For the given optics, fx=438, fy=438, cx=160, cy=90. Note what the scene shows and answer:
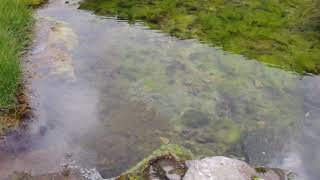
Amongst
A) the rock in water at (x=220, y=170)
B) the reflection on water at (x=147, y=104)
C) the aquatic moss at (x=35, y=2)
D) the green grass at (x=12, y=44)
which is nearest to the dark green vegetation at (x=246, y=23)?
the reflection on water at (x=147, y=104)

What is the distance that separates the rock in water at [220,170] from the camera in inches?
192

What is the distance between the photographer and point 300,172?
560 centimetres

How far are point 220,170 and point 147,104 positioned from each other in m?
2.02

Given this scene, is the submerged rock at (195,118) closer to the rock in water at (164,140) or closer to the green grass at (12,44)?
the rock in water at (164,140)

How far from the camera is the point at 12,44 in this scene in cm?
698

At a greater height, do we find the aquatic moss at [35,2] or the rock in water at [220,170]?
the aquatic moss at [35,2]

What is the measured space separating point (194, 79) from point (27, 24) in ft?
10.8

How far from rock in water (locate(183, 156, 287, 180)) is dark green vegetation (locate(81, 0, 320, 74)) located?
2978 millimetres

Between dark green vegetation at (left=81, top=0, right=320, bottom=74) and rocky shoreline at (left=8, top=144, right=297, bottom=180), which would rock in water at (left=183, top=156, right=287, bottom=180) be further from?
dark green vegetation at (left=81, top=0, right=320, bottom=74)

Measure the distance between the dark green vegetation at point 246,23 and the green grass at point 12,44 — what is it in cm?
159

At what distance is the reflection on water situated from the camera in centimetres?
575

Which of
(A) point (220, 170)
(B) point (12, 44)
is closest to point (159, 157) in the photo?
(A) point (220, 170)

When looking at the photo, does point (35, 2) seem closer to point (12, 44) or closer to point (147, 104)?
point (12, 44)

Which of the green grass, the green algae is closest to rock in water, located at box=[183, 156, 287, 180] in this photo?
the green algae
